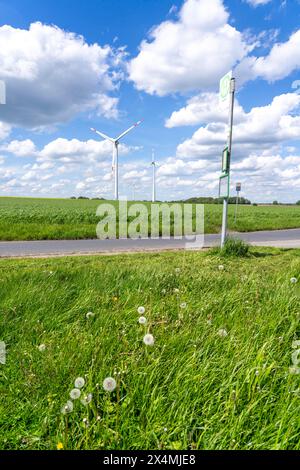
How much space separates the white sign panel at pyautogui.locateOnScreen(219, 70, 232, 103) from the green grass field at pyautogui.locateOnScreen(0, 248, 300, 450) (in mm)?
7214

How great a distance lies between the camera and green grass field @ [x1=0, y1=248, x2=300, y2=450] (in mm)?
1867

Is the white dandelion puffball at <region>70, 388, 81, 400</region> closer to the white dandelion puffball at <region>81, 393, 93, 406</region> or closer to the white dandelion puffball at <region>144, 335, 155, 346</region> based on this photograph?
the white dandelion puffball at <region>81, 393, 93, 406</region>

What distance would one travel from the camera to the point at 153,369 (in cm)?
229

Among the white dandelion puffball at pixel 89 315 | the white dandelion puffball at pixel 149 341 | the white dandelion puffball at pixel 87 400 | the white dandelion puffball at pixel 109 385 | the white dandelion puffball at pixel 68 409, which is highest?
the white dandelion puffball at pixel 149 341

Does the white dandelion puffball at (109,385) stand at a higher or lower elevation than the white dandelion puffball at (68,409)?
higher

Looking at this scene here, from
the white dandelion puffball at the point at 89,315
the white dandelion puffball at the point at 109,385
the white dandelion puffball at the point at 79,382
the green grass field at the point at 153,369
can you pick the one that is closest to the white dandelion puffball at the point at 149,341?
the green grass field at the point at 153,369

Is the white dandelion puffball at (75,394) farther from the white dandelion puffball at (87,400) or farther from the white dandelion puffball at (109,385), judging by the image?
the white dandelion puffball at (109,385)

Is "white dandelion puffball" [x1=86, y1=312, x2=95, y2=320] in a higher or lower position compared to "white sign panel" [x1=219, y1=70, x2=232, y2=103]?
lower

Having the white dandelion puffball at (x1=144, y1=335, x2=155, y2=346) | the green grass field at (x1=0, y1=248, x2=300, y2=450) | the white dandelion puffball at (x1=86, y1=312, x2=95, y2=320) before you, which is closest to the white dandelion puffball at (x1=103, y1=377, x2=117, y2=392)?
the green grass field at (x1=0, y1=248, x2=300, y2=450)

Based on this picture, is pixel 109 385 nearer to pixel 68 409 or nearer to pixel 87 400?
pixel 87 400

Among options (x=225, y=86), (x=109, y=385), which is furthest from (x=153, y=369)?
(x=225, y=86)

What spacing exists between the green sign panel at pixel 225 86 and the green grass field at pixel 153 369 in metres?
7.22

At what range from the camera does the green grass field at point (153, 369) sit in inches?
73.5
